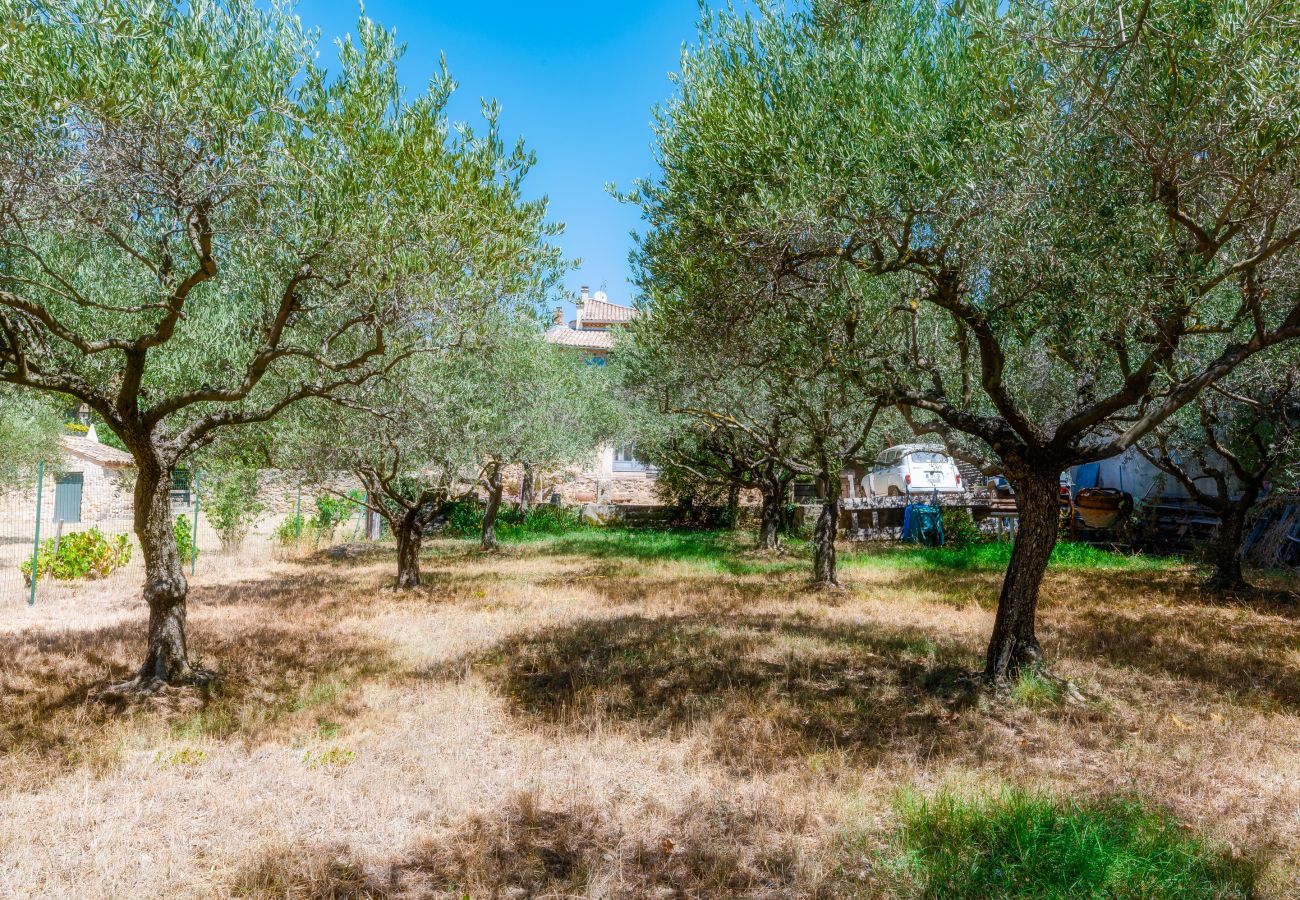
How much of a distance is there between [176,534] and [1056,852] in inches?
764

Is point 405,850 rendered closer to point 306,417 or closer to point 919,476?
point 306,417

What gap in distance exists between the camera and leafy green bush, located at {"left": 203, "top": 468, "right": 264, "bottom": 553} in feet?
64.7

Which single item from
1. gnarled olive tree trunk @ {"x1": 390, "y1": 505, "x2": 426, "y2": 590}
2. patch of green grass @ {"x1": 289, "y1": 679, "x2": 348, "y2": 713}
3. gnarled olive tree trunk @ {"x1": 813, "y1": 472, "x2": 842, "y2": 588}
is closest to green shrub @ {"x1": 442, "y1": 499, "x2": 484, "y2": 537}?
gnarled olive tree trunk @ {"x1": 390, "y1": 505, "x2": 426, "y2": 590}

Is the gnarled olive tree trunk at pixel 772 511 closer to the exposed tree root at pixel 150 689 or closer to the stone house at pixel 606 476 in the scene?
the stone house at pixel 606 476

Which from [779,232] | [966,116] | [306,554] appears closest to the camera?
[966,116]

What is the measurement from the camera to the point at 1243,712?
7.25m

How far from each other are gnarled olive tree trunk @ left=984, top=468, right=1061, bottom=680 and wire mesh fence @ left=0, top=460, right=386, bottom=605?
11.1 metres

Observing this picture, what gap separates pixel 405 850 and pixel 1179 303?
25.9 feet

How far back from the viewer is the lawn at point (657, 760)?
446 centimetres

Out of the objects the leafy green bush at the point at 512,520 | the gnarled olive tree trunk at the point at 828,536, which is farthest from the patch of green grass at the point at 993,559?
the leafy green bush at the point at 512,520

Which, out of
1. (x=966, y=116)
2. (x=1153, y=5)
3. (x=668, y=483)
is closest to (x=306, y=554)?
(x=668, y=483)

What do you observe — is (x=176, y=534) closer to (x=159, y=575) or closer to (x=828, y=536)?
(x=159, y=575)

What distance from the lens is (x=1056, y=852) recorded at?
14.9ft

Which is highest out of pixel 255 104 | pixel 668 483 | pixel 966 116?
pixel 966 116
